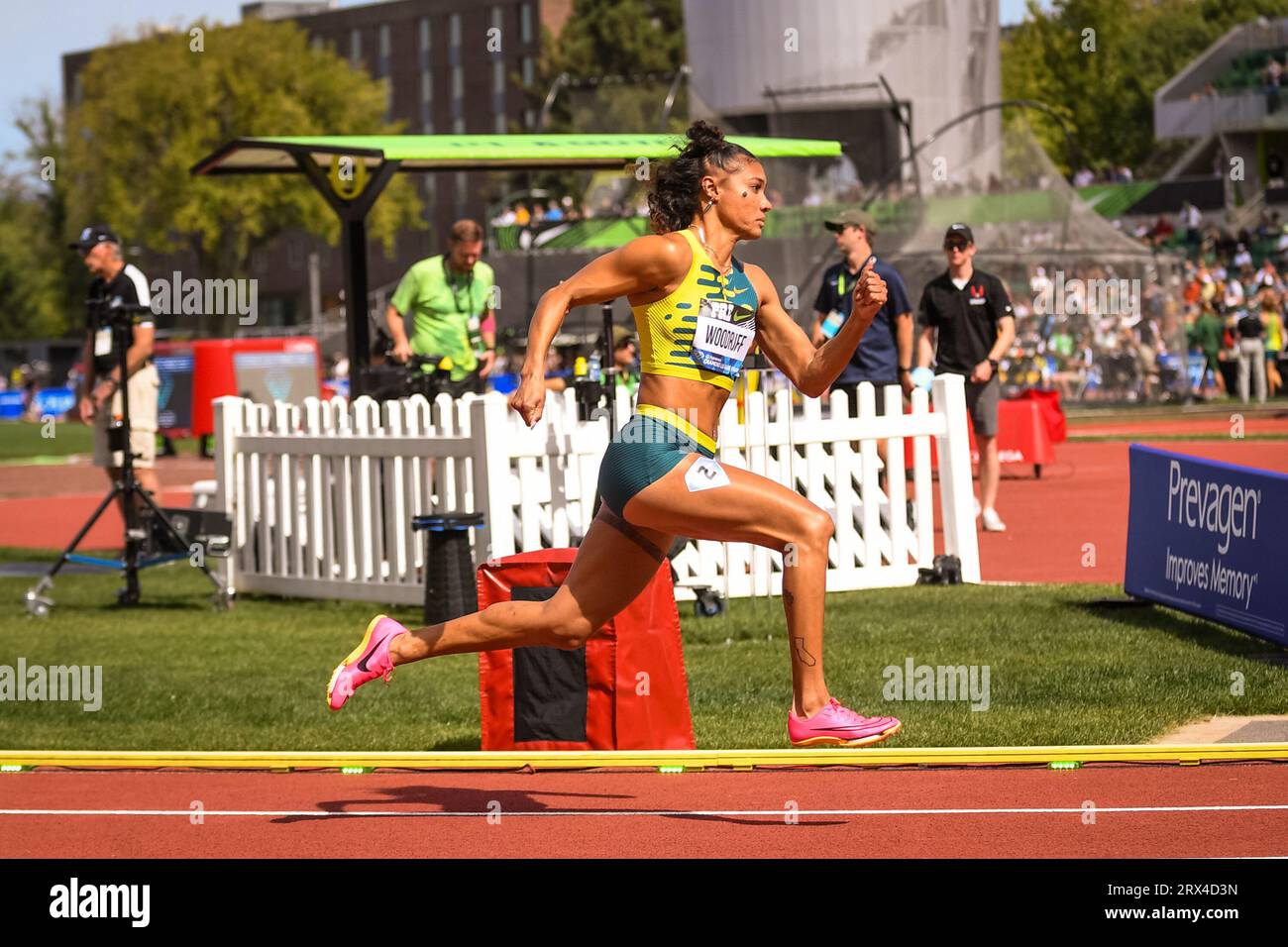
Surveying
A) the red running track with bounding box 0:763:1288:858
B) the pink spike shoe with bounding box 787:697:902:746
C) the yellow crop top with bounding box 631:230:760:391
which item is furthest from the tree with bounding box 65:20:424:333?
the pink spike shoe with bounding box 787:697:902:746

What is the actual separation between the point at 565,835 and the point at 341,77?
71565 millimetres

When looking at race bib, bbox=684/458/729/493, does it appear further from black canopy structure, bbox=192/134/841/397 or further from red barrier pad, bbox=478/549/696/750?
black canopy structure, bbox=192/134/841/397

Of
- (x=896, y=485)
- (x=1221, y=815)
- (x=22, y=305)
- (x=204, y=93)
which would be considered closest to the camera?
(x=1221, y=815)

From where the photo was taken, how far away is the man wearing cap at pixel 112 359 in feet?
43.2

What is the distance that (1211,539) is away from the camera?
9.60 meters

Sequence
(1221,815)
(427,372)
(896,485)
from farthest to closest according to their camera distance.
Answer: (427,372)
(896,485)
(1221,815)

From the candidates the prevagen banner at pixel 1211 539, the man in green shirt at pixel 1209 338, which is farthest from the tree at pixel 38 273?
the prevagen banner at pixel 1211 539

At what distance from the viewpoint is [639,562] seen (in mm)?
6410

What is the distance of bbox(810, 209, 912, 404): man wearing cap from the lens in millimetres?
12812

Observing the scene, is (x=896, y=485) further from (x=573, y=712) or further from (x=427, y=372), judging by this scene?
(x=573, y=712)
